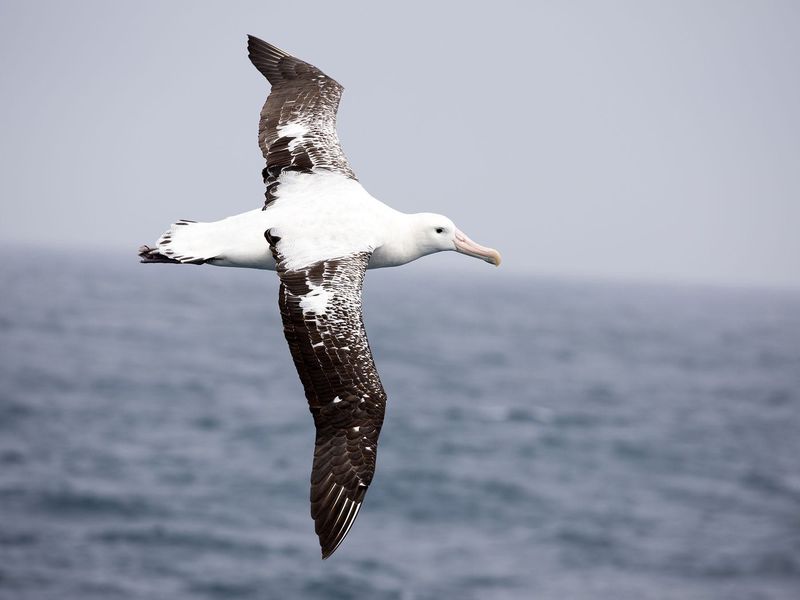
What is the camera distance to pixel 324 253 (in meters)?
9.34

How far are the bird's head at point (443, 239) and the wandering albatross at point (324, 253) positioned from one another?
1cm

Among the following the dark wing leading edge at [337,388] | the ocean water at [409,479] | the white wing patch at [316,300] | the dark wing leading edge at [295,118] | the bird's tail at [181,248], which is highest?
the dark wing leading edge at [295,118]

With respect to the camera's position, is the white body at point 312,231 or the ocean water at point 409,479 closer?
the white body at point 312,231

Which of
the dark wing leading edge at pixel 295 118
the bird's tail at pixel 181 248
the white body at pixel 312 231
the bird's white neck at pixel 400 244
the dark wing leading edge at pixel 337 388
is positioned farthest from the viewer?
the dark wing leading edge at pixel 295 118

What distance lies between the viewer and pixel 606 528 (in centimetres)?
4497

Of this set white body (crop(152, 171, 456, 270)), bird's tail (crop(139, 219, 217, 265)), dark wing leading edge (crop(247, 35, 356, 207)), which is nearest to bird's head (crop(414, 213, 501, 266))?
white body (crop(152, 171, 456, 270))

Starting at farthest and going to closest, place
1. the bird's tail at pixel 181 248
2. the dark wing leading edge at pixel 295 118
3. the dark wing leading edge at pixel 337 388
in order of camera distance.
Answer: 1. the dark wing leading edge at pixel 295 118
2. the bird's tail at pixel 181 248
3. the dark wing leading edge at pixel 337 388

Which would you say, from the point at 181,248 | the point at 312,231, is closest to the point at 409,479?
the point at 181,248

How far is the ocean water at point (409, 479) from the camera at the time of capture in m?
38.4

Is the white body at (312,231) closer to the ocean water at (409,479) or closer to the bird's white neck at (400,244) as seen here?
the bird's white neck at (400,244)

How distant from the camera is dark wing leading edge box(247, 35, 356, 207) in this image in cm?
1077

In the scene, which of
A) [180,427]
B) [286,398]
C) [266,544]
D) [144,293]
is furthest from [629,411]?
[144,293]

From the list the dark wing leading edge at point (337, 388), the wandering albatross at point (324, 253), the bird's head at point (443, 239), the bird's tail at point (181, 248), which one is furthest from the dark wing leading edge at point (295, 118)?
the dark wing leading edge at point (337, 388)

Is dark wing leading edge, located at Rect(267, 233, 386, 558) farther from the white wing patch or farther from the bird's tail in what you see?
the bird's tail
